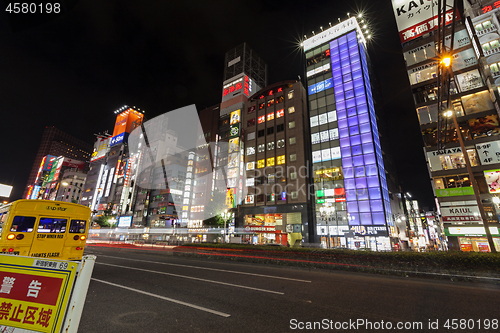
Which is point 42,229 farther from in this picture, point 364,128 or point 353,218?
point 364,128

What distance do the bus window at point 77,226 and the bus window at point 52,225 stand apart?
0.86 ft

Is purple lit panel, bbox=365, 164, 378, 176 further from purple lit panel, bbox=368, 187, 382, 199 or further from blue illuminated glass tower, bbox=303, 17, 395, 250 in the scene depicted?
purple lit panel, bbox=368, 187, 382, 199

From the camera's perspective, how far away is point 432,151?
27594 millimetres

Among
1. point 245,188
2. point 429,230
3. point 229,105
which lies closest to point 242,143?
point 245,188

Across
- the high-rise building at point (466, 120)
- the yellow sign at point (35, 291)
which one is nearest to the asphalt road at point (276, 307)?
the yellow sign at point (35, 291)

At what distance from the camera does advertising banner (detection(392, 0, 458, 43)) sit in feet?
91.0

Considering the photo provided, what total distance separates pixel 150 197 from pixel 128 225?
12.2m

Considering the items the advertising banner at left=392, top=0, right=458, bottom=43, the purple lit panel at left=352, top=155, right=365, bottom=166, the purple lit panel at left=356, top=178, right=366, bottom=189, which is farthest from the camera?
the purple lit panel at left=352, top=155, right=365, bottom=166

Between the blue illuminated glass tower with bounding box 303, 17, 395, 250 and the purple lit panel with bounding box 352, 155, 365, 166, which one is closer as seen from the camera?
the blue illuminated glass tower with bounding box 303, 17, 395, 250

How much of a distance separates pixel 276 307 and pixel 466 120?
111 feet

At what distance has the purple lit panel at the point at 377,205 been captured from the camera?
38.2 meters

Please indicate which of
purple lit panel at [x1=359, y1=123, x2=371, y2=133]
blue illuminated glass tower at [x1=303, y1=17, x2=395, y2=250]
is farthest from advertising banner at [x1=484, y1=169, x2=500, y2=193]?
purple lit panel at [x1=359, y1=123, x2=371, y2=133]

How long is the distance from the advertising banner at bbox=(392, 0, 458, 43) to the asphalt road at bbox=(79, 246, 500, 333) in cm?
3439

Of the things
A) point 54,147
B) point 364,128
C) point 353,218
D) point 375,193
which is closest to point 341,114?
point 364,128
